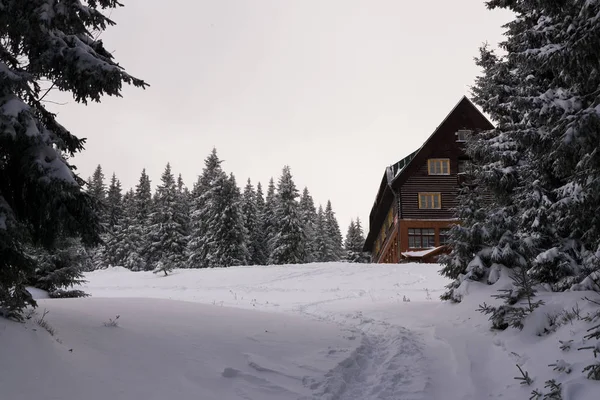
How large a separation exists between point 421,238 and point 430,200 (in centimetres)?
332

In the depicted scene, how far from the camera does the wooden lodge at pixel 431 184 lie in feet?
121

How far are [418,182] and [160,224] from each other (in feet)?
92.9

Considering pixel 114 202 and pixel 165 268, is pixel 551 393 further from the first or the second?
pixel 114 202

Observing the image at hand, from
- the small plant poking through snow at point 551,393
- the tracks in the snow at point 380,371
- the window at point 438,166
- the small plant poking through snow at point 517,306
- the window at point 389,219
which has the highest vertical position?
the window at point 438,166

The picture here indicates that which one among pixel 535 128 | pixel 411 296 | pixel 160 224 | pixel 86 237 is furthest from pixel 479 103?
pixel 160 224

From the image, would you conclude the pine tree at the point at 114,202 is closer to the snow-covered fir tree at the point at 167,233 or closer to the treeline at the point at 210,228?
the treeline at the point at 210,228

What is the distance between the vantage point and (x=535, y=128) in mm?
10922

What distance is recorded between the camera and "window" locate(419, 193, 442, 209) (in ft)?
124

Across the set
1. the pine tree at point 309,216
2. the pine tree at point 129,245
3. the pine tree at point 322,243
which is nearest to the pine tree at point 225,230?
the pine tree at point 129,245

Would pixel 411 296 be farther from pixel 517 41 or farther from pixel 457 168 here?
pixel 457 168

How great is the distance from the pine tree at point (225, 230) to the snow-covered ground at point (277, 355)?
111ft

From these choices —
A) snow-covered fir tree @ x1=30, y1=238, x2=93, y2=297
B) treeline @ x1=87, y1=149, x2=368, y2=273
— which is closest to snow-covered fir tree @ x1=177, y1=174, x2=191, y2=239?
treeline @ x1=87, y1=149, x2=368, y2=273

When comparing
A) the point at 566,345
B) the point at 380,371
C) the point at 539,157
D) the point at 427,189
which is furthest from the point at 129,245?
the point at 566,345

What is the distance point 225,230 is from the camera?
152ft
